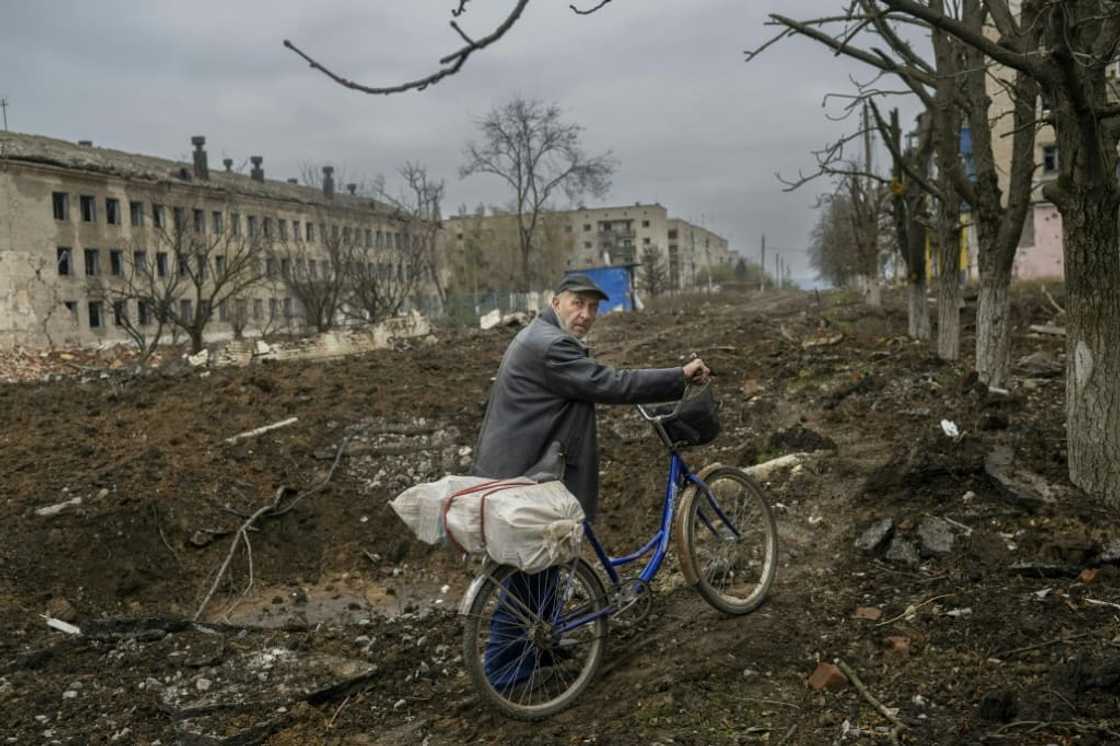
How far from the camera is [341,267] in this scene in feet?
101

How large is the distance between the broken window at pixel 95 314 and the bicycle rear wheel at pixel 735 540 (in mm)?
44765

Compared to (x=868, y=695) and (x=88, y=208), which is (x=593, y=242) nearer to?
(x=88, y=208)

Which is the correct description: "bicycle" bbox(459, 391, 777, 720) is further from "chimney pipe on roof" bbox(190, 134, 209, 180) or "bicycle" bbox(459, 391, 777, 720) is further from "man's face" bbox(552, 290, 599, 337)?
"chimney pipe on roof" bbox(190, 134, 209, 180)

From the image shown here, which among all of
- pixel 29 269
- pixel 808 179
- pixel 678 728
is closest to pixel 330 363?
pixel 808 179

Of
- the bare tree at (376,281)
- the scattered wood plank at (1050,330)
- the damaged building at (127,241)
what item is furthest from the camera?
the damaged building at (127,241)

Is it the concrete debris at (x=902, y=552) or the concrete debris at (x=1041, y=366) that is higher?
the concrete debris at (x=1041, y=366)

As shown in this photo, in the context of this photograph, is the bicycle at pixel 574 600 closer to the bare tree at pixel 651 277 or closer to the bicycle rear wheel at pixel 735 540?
the bicycle rear wheel at pixel 735 540

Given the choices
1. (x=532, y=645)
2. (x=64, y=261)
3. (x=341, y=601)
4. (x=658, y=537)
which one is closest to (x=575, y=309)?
(x=658, y=537)

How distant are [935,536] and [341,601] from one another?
466 centimetres

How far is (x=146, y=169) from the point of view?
50.8m

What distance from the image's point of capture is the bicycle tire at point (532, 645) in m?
4.26

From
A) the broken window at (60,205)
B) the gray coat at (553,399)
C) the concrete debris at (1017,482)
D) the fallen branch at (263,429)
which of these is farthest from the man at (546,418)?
the broken window at (60,205)

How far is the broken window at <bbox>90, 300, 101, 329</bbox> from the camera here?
146ft

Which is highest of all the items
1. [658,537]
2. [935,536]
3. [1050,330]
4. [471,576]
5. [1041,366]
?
[1050,330]
